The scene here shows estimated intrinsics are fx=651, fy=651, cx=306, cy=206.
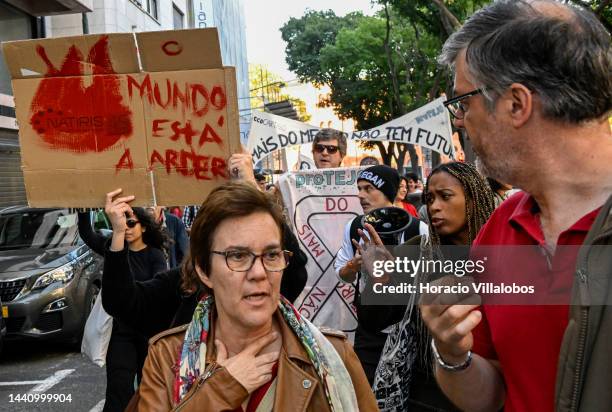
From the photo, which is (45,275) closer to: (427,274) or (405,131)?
(405,131)

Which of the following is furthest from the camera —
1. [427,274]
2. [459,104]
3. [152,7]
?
[152,7]

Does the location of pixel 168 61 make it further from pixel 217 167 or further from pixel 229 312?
pixel 229 312

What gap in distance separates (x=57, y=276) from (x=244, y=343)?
5.89 m

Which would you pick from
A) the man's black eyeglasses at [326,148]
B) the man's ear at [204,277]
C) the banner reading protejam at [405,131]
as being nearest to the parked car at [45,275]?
the banner reading protejam at [405,131]

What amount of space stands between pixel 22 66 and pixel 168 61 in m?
0.68

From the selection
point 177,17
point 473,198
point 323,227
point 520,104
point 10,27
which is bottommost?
point 323,227

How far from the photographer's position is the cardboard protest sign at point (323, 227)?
5160 millimetres

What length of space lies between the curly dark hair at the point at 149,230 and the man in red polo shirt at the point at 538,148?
3.29 meters

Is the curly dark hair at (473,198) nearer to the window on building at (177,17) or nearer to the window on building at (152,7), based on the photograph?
the window on building at (152,7)

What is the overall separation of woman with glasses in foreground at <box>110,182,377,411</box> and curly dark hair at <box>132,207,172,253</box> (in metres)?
2.50

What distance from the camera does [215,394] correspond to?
6.26ft

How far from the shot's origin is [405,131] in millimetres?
7062

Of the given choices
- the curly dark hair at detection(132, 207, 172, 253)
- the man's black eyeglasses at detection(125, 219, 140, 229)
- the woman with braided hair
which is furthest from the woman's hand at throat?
the curly dark hair at detection(132, 207, 172, 253)

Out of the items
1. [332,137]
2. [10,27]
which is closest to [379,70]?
[10,27]
